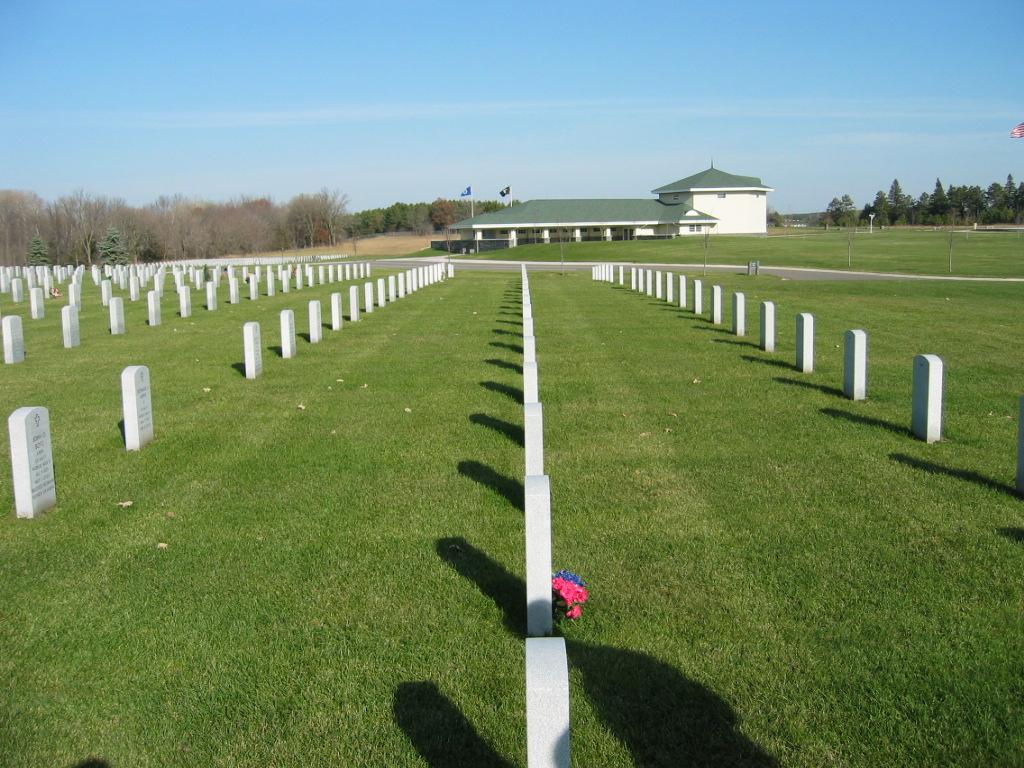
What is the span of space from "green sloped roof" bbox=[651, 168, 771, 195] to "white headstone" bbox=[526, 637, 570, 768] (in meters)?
98.6

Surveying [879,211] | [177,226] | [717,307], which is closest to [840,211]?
[879,211]

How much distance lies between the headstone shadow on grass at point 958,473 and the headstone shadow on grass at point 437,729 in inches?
221

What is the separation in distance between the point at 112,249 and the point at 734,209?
189ft

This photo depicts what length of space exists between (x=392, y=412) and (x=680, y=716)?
27.1 feet

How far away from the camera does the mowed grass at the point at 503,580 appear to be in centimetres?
459

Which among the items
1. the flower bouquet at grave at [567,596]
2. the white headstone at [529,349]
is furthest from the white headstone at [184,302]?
the flower bouquet at grave at [567,596]

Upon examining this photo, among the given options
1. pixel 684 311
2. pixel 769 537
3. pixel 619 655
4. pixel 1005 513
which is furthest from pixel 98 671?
pixel 684 311

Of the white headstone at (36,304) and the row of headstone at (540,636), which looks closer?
the row of headstone at (540,636)

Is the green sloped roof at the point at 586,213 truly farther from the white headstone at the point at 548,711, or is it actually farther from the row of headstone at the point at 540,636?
the white headstone at the point at 548,711

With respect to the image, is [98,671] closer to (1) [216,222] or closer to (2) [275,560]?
(2) [275,560]

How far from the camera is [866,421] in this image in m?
11.2

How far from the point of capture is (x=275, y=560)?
6.92 meters

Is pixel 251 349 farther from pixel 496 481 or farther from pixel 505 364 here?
pixel 496 481

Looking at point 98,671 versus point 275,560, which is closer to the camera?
point 98,671
